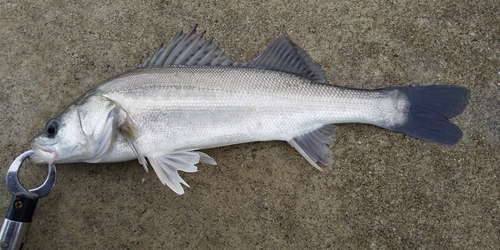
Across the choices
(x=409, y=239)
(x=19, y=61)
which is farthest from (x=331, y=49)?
(x=19, y=61)

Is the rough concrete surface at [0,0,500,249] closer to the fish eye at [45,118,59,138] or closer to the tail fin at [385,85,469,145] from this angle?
the tail fin at [385,85,469,145]

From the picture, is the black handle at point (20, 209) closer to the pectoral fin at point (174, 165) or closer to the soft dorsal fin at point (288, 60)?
the pectoral fin at point (174, 165)

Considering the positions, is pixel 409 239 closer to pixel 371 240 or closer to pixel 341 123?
pixel 371 240

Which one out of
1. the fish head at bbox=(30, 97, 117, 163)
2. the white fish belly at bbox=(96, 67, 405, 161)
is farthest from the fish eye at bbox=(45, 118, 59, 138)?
the white fish belly at bbox=(96, 67, 405, 161)

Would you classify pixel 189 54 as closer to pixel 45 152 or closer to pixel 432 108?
pixel 45 152

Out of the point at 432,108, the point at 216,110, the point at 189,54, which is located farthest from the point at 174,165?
the point at 432,108
